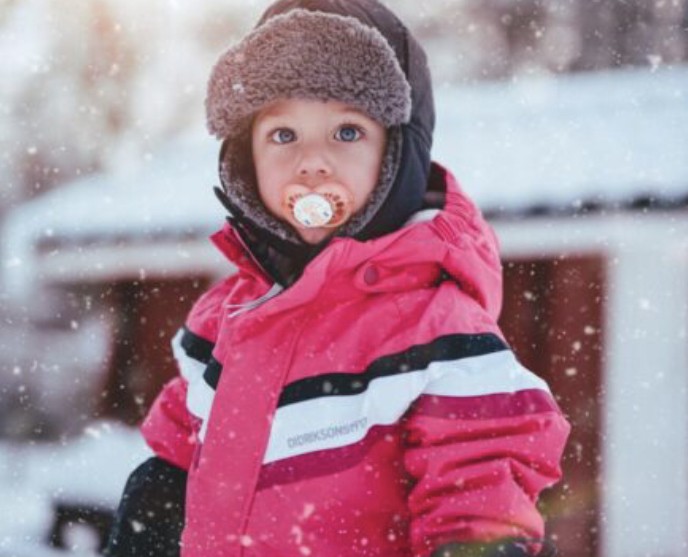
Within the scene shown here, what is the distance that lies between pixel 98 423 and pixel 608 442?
395 cm

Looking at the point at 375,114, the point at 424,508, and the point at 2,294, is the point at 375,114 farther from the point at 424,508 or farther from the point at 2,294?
the point at 2,294

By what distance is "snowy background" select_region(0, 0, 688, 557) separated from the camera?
13.9 feet

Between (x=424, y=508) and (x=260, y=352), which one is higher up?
(x=260, y=352)

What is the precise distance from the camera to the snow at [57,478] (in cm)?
505

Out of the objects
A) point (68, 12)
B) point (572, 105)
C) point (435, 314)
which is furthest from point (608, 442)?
point (68, 12)

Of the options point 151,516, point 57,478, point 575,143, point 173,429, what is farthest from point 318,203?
point 57,478

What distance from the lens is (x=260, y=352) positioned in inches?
50.0

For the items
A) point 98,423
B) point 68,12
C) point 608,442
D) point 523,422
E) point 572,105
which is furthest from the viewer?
point 68,12

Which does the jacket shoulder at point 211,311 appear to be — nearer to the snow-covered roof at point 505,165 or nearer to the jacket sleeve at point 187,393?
the jacket sleeve at point 187,393

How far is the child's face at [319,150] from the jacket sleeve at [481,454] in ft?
1.02

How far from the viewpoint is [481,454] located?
1.11 m

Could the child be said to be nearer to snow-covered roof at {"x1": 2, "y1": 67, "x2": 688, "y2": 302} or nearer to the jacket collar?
the jacket collar

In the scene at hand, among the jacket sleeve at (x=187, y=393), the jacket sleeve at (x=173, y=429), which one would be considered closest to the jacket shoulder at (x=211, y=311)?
the jacket sleeve at (x=187, y=393)

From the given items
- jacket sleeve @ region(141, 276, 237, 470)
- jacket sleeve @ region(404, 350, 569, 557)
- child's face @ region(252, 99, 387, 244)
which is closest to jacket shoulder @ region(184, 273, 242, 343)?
jacket sleeve @ region(141, 276, 237, 470)
